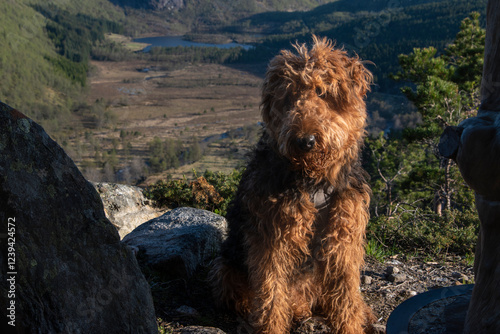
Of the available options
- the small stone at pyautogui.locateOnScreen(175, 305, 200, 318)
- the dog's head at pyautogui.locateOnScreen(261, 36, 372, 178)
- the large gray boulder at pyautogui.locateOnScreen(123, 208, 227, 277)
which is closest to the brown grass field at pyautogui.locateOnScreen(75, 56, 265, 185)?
the large gray boulder at pyautogui.locateOnScreen(123, 208, 227, 277)

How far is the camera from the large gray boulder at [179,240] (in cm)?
455

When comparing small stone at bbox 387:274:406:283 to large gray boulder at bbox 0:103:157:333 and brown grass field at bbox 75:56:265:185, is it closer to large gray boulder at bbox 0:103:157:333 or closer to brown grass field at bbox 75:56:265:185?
large gray boulder at bbox 0:103:157:333

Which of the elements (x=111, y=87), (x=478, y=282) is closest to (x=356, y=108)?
(x=478, y=282)

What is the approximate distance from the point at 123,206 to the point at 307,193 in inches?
177

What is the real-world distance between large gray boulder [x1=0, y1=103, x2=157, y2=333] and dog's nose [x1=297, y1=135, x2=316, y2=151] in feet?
4.70

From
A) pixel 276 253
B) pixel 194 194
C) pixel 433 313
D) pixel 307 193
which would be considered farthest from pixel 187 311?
pixel 194 194

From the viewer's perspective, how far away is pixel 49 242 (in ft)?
6.82

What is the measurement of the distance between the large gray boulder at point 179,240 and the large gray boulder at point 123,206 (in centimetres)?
130

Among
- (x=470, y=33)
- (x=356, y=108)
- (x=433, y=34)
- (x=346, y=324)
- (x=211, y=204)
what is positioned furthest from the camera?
(x=433, y=34)

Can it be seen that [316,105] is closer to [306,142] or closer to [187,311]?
[306,142]

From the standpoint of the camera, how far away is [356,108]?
318 centimetres

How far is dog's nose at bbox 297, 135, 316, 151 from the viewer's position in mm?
2818

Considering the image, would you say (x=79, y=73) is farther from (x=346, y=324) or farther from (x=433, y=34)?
(x=346, y=324)

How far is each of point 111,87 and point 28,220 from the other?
73.9 m
